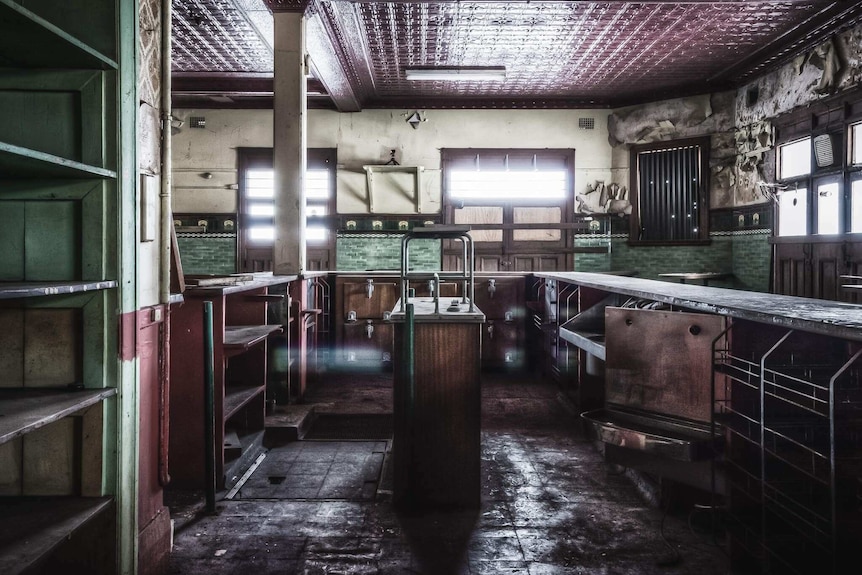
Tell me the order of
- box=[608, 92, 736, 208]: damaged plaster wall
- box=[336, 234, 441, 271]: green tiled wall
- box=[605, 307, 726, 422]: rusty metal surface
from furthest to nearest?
1. box=[336, 234, 441, 271]: green tiled wall
2. box=[608, 92, 736, 208]: damaged plaster wall
3. box=[605, 307, 726, 422]: rusty metal surface

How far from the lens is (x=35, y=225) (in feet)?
6.73

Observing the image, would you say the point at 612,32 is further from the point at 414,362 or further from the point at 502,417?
the point at 414,362

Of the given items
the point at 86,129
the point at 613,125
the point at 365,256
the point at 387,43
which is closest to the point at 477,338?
the point at 86,129

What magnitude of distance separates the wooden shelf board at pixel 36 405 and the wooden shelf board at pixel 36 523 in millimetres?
350

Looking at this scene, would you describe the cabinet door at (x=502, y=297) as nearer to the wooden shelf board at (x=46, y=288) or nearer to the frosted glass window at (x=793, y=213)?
the frosted glass window at (x=793, y=213)

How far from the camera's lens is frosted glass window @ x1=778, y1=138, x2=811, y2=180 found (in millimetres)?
6777

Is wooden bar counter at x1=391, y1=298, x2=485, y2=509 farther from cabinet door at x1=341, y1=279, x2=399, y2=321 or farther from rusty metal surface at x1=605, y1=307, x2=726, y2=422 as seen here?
cabinet door at x1=341, y1=279, x2=399, y2=321

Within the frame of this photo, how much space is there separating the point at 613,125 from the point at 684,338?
7.38 meters

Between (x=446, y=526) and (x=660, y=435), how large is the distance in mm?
1083

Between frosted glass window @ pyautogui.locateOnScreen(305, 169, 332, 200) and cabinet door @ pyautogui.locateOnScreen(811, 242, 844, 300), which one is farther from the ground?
frosted glass window @ pyautogui.locateOnScreen(305, 169, 332, 200)

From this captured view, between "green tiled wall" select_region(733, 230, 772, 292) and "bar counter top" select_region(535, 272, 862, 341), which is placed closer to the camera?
"bar counter top" select_region(535, 272, 862, 341)

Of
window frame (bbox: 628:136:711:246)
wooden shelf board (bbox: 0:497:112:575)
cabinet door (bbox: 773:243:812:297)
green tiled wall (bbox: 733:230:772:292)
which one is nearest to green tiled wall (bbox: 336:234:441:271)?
window frame (bbox: 628:136:711:246)

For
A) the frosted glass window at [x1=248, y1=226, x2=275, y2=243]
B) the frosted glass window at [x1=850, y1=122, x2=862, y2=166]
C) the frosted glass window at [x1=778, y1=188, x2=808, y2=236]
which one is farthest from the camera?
the frosted glass window at [x1=248, y1=226, x2=275, y2=243]

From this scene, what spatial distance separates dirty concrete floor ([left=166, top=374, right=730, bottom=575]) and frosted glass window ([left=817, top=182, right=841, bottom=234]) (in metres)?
4.58
